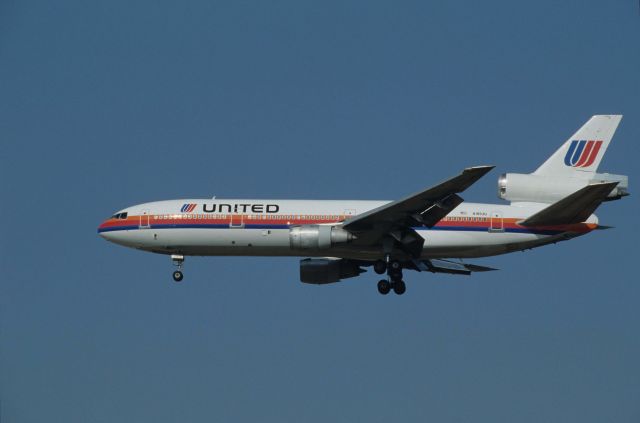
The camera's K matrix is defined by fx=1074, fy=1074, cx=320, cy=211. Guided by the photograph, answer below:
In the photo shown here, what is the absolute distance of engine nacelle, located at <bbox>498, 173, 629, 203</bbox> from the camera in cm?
5034

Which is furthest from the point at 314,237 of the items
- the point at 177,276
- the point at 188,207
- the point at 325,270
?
the point at 177,276

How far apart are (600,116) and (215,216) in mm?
19423

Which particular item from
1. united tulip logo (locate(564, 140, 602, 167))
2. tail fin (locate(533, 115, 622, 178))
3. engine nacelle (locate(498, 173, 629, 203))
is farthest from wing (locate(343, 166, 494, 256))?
united tulip logo (locate(564, 140, 602, 167))

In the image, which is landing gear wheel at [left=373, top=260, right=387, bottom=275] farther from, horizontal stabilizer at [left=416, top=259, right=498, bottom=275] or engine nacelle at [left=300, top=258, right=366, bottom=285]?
horizontal stabilizer at [left=416, top=259, right=498, bottom=275]

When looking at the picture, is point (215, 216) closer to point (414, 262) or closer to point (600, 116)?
point (414, 262)

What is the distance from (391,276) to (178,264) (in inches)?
420

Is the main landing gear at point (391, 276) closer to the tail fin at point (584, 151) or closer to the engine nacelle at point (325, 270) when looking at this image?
the engine nacelle at point (325, 270)

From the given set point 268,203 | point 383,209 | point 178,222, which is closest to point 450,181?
point 383,209

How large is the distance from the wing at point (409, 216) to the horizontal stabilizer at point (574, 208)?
449 centimetres

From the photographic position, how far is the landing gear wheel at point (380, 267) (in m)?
50.6

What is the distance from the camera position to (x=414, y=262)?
52938 millimetres

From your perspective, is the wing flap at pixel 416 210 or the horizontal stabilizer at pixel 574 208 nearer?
the wing flap at pixel 416 210

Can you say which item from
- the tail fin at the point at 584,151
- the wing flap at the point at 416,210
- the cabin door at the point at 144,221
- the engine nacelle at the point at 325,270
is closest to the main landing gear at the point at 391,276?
the wing flap at the point at 416,210

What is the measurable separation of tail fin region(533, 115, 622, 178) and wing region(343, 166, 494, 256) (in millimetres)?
6942
